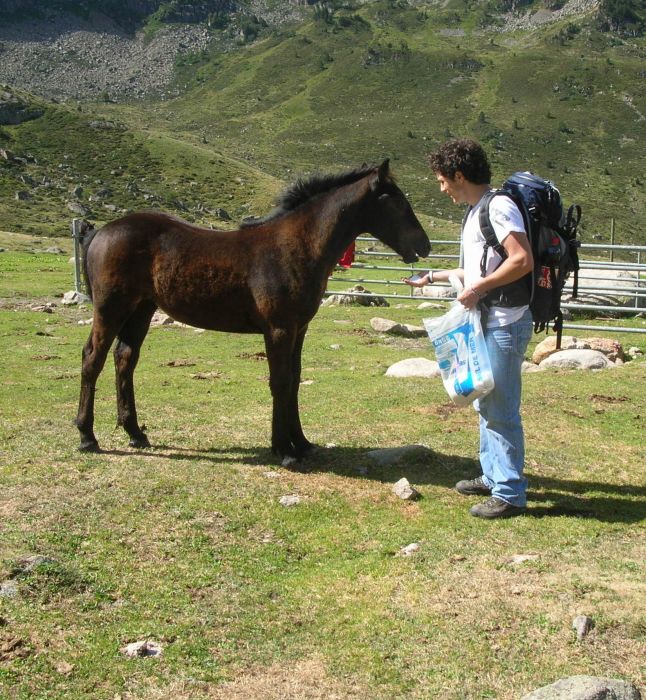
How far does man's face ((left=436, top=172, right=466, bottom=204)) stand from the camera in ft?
17.6

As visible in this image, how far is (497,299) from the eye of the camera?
17.5 feet

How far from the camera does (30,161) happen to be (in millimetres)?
67000

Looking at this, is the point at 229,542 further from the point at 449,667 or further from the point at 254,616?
the point at 449,667

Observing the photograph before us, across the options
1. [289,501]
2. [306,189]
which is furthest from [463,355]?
[306,189]

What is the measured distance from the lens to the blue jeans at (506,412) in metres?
5.38

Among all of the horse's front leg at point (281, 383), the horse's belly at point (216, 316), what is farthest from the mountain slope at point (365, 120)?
the horse's front leg at point (281, 383)

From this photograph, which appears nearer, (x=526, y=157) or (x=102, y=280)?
(x=102, y=280)

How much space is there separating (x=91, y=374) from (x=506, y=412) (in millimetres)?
3783

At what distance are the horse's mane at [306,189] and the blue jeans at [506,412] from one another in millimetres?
2163

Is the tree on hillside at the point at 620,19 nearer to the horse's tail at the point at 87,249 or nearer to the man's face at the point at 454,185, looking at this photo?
the horse's tail at the point at 87,249

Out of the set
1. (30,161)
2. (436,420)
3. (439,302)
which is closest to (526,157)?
(30,161)

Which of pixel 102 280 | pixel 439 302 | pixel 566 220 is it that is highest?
pixel 566 220

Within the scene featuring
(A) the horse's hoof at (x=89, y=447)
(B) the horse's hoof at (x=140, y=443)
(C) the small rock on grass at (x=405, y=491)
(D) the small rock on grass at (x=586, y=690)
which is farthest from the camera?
(B) the horse's hoof at (x=140, y=443)

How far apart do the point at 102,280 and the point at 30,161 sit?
66141mm
